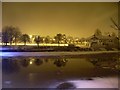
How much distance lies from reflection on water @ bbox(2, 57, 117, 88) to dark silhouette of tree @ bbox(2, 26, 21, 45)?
23 cm

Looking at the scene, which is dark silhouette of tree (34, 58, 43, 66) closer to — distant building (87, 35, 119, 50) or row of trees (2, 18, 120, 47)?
row of trees (2, 18, 120, 47)

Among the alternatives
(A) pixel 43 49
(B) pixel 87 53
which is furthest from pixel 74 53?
(A) pixel 43 49

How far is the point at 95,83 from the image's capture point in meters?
3.00

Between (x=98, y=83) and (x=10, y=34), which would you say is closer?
(x=98, y=83)

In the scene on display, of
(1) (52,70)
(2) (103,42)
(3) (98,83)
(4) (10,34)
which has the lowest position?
(3) (98,83)

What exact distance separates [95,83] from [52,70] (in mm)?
531

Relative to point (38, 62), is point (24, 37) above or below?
above

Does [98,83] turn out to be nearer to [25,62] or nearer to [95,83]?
[95,83]

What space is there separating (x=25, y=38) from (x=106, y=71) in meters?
1.06

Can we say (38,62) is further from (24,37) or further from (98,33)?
(98,33)

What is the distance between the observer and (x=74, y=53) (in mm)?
3125

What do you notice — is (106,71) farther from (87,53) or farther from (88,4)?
(88,4)

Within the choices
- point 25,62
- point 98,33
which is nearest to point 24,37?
point 25,62

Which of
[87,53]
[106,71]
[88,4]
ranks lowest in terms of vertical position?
[106,71]
